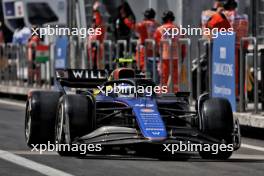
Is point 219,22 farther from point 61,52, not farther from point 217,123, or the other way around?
point 61,52

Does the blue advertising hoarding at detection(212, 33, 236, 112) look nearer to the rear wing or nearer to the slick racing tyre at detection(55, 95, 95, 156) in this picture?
the rear wing

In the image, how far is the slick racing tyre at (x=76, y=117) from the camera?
465 inches

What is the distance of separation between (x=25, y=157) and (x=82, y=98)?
3.04 feet

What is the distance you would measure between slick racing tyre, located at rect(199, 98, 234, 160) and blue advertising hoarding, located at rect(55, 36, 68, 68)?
1173cm

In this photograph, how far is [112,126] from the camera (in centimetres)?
1191

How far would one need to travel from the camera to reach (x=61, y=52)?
23.9 m

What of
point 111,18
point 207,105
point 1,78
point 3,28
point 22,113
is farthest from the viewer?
point 3,28

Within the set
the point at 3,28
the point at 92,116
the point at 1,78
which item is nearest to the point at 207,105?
the point at 92,116

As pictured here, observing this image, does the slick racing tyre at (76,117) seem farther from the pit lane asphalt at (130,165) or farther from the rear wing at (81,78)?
the rear wing at (81,78)

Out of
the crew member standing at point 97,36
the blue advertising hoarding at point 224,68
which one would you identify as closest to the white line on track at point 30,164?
the blue advertising hoarding at point 224,68

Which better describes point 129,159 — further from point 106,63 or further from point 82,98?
point 106,63

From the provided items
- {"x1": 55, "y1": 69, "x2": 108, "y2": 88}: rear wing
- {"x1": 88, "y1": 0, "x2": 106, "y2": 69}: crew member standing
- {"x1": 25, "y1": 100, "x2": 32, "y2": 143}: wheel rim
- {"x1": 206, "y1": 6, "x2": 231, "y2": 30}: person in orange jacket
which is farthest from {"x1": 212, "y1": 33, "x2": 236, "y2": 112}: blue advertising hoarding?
{"x1": 88, "y1": 0, "x2": 106, "y2": 69}: crew member standing

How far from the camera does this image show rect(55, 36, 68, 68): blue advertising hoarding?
23.7 m

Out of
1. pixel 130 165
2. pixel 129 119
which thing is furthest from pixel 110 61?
pixel 130 165
